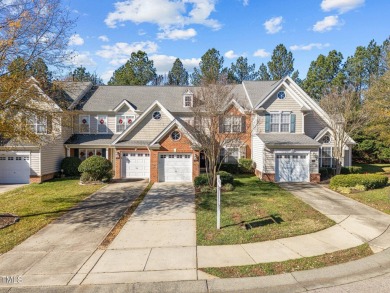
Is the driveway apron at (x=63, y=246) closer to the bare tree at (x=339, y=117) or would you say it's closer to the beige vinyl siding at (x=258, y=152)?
the beige vinyl siding at (x=258, y=152)

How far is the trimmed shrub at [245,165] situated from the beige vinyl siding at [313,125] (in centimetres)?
611

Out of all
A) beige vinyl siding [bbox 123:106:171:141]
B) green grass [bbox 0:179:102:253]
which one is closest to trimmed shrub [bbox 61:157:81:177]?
green grass [bbox 0:179:102:253]

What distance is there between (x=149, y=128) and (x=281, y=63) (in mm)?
38788

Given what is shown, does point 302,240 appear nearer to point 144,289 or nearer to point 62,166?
point 144,289

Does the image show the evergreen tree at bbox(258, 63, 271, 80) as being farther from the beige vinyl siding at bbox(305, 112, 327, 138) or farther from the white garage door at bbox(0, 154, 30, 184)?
the white garage door at bbox(0, 154, 30, 184)

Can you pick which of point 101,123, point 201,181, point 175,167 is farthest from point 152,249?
point 101,123

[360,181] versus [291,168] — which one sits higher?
[291,168]

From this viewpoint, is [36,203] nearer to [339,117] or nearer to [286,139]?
[286,139]

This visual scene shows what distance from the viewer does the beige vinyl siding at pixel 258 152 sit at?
21.2 m

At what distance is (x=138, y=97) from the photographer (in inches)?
1073

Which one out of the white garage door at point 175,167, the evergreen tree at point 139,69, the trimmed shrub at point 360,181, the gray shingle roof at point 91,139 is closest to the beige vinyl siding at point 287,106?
the trimmed shrub at point 360,181

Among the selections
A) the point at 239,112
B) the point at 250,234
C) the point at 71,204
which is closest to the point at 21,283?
the point at 250,234

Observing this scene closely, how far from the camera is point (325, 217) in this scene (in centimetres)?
1116

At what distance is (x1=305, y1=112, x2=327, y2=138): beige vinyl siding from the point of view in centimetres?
2403
